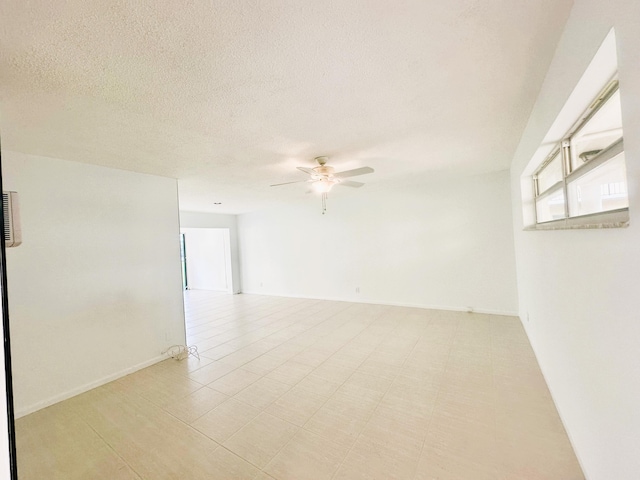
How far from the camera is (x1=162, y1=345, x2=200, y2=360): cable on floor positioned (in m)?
3.49

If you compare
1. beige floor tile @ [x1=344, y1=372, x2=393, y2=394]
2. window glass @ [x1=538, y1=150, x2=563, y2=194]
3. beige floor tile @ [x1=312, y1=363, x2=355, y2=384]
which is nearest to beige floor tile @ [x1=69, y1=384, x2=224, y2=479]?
beige floor tile @ [x1=312, y1=363, x2=355, y2=384]

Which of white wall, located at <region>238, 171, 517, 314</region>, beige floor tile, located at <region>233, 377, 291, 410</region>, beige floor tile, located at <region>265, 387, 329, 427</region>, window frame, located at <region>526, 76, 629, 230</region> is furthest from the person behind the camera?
white wall, located at <region>238, 171, 517, 314</region>

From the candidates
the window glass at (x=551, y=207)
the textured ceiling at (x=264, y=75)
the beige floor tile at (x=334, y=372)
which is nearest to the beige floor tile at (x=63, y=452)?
the beige floor tile at (x=334, y=372)

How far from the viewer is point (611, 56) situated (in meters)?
1.04

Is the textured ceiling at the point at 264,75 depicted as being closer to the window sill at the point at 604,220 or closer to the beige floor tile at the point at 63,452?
the window sill at the point at 604,220

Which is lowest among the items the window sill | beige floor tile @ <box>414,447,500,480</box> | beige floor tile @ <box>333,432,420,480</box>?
beige floor tile @ <box>414,447,500,480</box>

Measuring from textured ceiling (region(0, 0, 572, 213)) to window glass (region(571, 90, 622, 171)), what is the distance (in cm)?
44

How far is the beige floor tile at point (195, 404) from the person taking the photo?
7.38ft

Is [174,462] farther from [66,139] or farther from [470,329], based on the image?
[470,329]

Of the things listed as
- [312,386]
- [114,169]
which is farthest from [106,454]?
[114,169]

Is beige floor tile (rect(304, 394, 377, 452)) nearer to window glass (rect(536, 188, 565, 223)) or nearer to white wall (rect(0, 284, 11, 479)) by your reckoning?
white wall (rect(0, 284, 11, 479))

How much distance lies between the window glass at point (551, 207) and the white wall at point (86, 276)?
422cm

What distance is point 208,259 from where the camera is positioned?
28.8 ft

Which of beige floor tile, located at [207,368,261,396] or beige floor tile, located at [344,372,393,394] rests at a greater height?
beige floor tile, located at [207,368,261,396]
